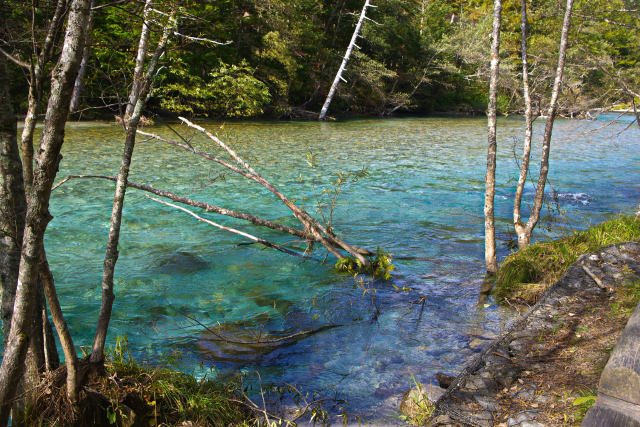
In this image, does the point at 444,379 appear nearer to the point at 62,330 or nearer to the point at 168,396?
the point at 168,396

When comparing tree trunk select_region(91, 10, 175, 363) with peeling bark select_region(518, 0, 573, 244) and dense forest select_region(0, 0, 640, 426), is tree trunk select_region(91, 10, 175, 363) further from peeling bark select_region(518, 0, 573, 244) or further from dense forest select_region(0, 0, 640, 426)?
peeling bark select_region(518, 0, 573, 244)

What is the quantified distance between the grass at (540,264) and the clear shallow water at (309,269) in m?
0.45

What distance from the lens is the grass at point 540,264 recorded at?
5.75 meters

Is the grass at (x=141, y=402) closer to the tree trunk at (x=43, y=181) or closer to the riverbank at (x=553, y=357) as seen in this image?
the tree trunk at (x=43, y=181)

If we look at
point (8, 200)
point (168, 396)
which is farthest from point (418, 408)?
point (8, 200)

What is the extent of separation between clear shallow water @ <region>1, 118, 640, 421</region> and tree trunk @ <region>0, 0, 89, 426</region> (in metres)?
2.06

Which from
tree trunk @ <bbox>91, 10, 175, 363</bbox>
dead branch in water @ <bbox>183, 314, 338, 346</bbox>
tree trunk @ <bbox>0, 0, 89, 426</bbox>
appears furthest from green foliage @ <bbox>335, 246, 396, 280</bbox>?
tree trunk @ <bbox>0, 0, 89, 426</bbox>

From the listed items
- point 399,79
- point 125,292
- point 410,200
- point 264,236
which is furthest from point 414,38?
point 125,292

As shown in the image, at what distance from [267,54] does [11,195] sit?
2996 centimetres

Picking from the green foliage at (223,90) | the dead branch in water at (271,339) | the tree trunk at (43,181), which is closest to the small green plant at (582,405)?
the dead branch in water at (271,339)

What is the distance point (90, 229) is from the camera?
8570 mm

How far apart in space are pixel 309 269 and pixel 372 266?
1027mm

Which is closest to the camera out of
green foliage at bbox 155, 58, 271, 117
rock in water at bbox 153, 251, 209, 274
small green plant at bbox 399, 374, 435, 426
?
small green plant at bbox 399, 374, 435, 426

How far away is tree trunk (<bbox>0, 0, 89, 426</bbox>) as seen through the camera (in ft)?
6.89
